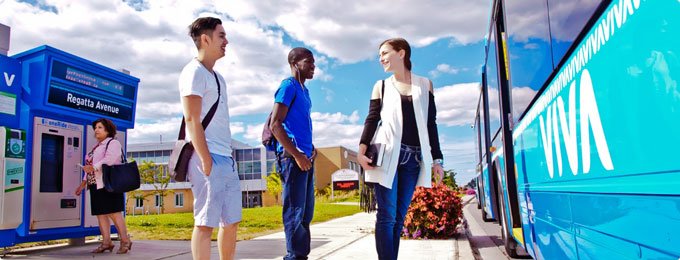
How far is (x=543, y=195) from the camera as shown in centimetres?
282

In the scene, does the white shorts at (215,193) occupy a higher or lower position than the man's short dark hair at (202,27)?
lower

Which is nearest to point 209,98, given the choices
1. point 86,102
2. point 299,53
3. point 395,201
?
point 299,53

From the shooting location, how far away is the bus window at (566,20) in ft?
6.16

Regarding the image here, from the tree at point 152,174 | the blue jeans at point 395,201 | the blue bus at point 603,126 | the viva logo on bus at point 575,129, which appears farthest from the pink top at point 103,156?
the tree at point 152,174

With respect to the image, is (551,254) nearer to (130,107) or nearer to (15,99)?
(15,99)

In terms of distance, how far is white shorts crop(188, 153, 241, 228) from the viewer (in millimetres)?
3023

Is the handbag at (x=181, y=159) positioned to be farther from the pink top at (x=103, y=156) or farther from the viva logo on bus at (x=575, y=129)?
the pink top at (x=103, y=156)

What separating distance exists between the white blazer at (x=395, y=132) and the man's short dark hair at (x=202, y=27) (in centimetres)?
131

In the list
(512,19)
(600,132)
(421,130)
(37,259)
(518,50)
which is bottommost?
(37,259)

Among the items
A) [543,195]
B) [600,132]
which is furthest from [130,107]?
[600,132]

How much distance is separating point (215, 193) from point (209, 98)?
1.96 ft

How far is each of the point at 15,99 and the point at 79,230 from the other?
195cm

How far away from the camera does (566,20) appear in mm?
2162

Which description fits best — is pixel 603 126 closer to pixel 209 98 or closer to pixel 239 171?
pixel 209 98
